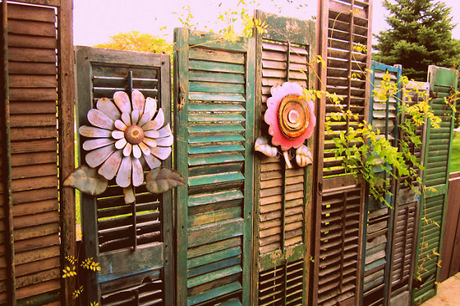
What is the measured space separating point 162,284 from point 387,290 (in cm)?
289

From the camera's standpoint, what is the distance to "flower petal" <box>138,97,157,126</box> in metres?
1.81

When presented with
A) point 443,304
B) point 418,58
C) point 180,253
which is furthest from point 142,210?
point 418,58

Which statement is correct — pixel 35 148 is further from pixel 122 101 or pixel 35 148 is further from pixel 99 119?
pixel 122 101

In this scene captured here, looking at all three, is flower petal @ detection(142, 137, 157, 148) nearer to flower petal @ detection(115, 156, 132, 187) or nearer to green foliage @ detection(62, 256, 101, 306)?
flower petal @ detection(115, 156, 132, 187)

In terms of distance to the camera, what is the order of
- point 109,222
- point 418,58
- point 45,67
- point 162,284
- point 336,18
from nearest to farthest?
point 45,67 → point 109,222 → point 162,284 → point 336,18 → point 418,58

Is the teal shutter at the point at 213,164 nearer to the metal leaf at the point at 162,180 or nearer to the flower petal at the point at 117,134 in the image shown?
the metal leaf at the point at 162,180

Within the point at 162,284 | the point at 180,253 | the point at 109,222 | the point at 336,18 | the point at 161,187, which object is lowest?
the point at 162,284

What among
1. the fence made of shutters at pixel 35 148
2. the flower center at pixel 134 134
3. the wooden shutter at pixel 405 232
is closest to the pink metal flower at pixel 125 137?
the flower center at pixel 134 134

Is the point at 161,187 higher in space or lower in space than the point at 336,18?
lower

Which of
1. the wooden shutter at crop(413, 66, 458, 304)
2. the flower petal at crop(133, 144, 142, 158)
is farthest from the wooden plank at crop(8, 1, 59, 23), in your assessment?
the wooden shutter at crop(413, 66, 458, 304)

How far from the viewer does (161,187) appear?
1907 mm

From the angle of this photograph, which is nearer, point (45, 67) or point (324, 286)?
point (45, 67)

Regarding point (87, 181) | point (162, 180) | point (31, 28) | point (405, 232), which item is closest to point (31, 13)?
point (31, 28)

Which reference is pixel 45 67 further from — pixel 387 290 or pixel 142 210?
pixel 387 290
